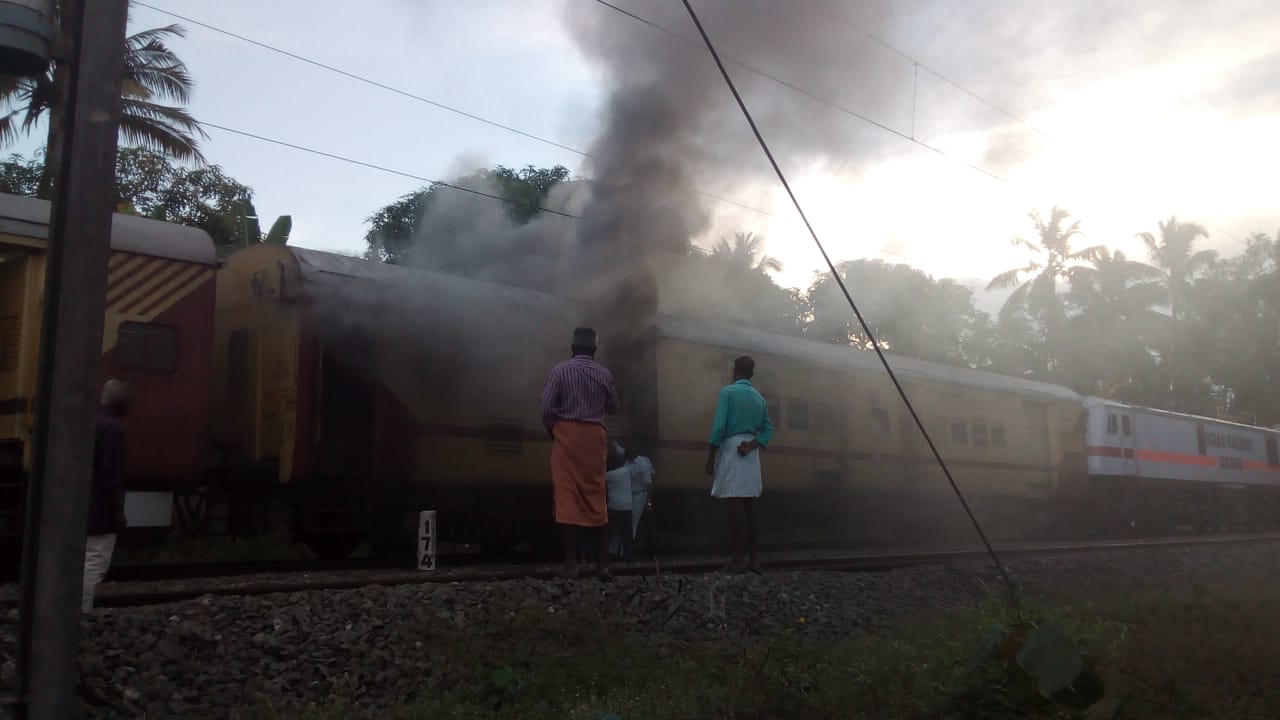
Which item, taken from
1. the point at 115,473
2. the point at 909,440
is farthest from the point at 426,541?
the point at 909,440

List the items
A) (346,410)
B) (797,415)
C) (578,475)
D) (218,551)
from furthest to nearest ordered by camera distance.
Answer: (797,415) → (218,551) → (346,410) → (578,475)

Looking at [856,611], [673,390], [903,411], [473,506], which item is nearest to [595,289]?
[673,390]

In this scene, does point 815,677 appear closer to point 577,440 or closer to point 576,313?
point 577,440

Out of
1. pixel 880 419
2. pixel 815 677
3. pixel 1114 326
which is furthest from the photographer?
pixel 1114 326

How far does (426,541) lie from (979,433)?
11182mm

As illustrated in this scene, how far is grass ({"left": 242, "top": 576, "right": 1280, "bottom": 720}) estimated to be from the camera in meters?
3.94

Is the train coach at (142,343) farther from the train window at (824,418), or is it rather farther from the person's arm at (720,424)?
the train window at (824,418)

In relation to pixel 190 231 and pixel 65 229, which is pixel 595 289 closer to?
pixel 190 231

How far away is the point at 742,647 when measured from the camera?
4.89m

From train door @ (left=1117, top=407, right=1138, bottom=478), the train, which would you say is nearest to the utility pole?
the train

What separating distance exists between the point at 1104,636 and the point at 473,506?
5751mm

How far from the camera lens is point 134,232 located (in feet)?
25.7

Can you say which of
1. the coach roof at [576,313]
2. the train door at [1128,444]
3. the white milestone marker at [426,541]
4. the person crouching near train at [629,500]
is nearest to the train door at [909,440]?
the coach roof at [576,313]

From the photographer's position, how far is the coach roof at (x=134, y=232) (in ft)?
23.6
